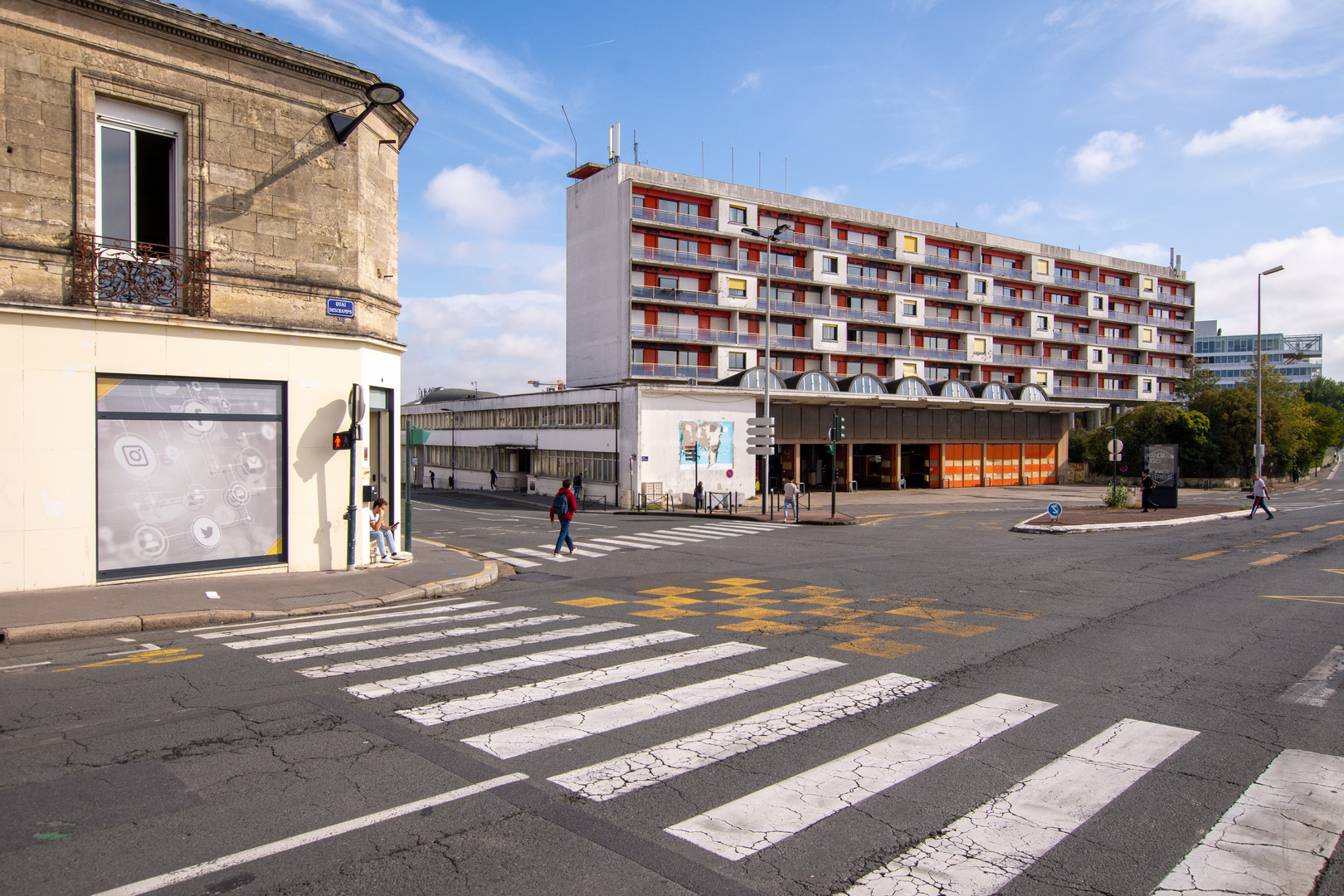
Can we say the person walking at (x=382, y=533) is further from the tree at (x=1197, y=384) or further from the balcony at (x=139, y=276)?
the tree at (x=1197, y=384)

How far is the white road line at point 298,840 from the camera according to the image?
370 cm

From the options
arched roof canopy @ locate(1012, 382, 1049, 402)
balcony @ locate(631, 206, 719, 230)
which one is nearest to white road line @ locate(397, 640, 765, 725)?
balcony @ locate(631, 206, 719, 230)

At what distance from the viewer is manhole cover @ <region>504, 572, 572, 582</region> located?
558 inches

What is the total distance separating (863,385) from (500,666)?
4207cm

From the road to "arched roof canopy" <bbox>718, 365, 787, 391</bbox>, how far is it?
3072 cm

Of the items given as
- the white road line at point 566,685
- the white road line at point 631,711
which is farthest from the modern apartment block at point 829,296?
the white road line at point 631,711

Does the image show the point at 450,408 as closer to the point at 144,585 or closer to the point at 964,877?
the point at 144,585

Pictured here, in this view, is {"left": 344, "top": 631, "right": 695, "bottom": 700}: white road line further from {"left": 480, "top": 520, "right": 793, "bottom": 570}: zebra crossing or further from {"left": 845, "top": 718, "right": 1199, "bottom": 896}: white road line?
{"left": 480, "top": 520, "right": 793, "bottom": 570}: zebra crossing

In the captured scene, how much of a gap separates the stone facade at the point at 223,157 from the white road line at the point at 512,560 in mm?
5451

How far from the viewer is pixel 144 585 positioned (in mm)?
11469

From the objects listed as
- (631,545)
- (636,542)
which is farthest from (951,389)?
(631,545)

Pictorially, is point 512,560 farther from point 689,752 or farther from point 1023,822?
point 1023,822

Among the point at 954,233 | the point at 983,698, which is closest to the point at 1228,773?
the point at 983,698

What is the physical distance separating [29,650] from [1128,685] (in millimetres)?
11434
